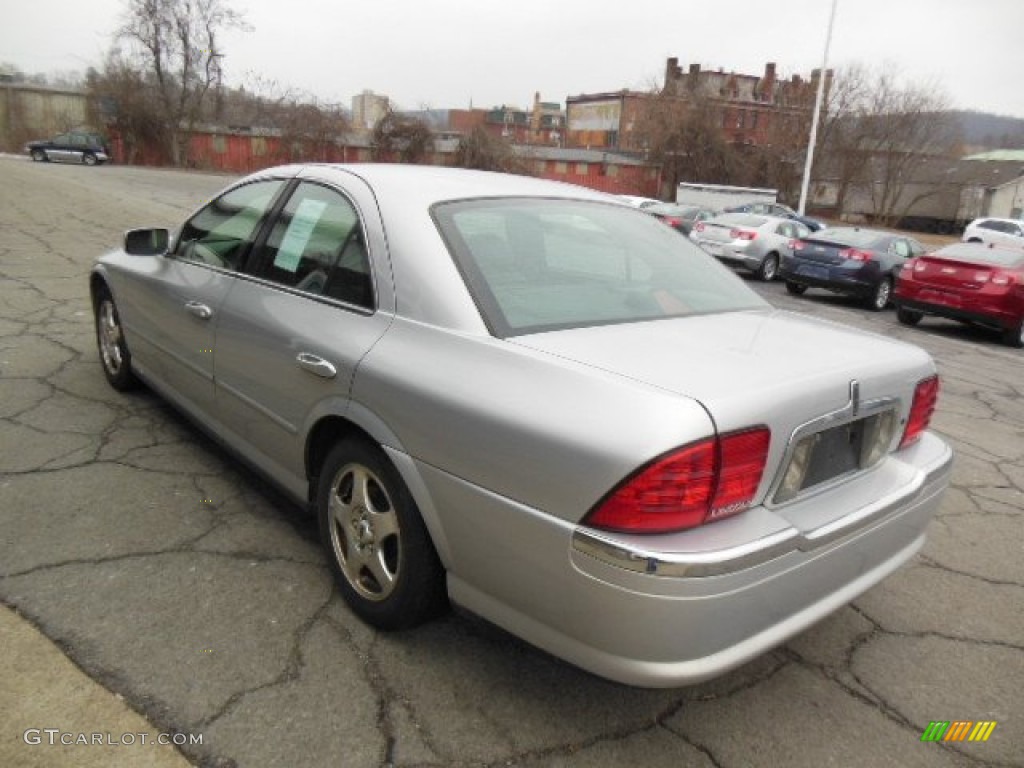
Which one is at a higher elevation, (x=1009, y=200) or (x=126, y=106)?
(x=126, y=106)

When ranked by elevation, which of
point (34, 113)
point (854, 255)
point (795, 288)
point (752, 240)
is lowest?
point (795, 288)

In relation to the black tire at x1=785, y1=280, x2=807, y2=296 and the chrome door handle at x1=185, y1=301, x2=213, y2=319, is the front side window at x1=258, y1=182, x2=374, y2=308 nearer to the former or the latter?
the chrome door handle at x1=185, y1=301, x2=213, y2=319

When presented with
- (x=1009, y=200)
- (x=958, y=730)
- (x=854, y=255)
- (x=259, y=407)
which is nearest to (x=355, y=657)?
(x=259, y=407)

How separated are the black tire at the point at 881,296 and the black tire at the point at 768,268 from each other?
2816 mm

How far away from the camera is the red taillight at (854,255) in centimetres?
1239

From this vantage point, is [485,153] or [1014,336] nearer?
[1014,336]

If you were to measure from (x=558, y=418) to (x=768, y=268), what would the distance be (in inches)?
582

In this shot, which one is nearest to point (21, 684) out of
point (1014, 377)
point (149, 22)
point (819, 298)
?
point (1014, 377)

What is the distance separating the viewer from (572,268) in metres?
2.66

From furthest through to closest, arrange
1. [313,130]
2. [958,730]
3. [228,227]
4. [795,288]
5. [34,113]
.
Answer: [34,113], [313,130], [795,288], [228,227], [958,730]

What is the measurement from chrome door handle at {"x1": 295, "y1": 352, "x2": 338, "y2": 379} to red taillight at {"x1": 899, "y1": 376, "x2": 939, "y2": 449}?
6.11ft

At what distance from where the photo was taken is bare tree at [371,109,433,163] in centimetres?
3928

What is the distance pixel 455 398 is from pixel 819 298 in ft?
43.2

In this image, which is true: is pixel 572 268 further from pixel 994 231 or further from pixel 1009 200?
pixel 1009 200
